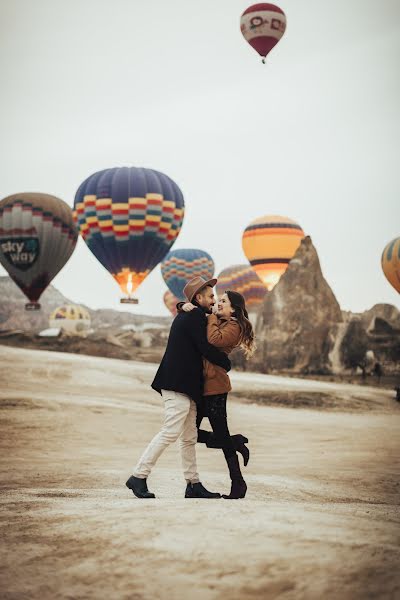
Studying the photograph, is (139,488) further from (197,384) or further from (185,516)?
(185,516)

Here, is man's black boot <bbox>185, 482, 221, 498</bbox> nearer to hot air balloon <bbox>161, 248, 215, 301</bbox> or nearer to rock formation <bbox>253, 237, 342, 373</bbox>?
rock formation <bbox>253, 237, 342, 373</bbox>

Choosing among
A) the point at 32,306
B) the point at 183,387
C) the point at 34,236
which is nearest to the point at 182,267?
the point at 32,306

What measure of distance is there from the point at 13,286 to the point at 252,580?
90859 millimetres

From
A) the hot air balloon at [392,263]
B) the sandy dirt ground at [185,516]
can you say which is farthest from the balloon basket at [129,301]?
the sandy dirt ground at [185,516]

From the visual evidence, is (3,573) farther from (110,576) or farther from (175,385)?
(175,385)

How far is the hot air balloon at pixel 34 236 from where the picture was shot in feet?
112

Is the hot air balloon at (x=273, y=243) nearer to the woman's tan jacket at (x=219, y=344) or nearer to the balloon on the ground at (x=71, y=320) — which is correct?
the balloon on the ground at (x=71, y=320)

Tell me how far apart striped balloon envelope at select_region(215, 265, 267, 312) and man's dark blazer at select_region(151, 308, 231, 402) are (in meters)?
45.1

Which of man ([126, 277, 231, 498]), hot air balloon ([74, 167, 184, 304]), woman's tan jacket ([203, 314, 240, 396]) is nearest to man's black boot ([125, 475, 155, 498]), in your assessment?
man ([126, 277, 231, 498])

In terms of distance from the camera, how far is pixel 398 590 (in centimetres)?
241

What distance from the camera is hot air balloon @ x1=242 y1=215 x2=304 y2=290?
38562mm

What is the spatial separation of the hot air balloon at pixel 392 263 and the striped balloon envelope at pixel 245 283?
13.3 meters

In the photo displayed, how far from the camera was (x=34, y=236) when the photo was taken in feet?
112

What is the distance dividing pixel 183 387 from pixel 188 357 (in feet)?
0.79
